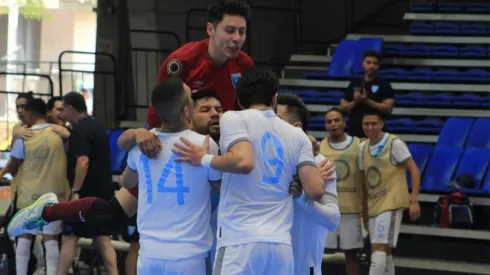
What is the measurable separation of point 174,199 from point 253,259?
477 millimetres

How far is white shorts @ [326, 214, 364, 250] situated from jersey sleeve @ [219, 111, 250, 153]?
4447 millimetres

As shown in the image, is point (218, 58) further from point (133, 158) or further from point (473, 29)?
point (473, 29)

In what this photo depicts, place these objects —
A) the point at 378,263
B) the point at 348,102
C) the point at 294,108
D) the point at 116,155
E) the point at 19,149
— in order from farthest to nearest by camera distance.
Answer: the point at 116,155
the point at 348,102
the point at 19,149
the point at 378,263
the point at 294,108

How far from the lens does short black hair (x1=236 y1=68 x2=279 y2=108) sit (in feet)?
16.3

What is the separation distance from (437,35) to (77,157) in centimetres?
667

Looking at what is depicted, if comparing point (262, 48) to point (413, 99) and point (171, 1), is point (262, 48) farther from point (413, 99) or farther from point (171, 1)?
point (413, 99)

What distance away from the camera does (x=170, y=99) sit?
491 cm

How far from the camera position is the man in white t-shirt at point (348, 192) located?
9.21 metres

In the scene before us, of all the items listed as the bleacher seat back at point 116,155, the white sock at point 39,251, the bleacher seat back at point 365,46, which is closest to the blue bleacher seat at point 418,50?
the bleacher seat back at point 365,46

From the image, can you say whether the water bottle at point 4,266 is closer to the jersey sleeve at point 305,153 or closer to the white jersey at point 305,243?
the white jersey at point 305,243

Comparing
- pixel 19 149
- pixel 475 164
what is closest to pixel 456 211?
pixel 475 164

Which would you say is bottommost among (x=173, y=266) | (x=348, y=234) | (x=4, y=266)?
(x=4, y=266)

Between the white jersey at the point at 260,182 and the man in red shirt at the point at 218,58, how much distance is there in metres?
0.58

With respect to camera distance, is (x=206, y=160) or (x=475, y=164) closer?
(x=206, y=160)
